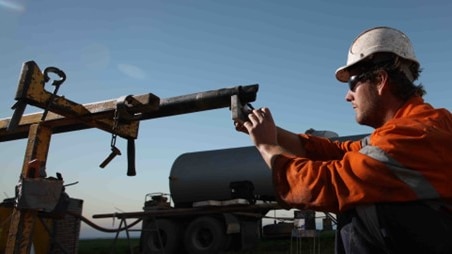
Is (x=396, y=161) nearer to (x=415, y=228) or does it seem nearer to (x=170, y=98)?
(x=415, y=228)

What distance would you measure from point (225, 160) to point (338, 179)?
12.2 metres

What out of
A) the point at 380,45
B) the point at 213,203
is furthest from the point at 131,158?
the point at 213,203

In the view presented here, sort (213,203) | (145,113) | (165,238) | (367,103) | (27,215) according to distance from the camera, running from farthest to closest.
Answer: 1. (165,238)
2. (213,203)
3. (145,113)
4. (27,215)
5. (367,103)

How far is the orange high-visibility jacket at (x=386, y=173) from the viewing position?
1744 millimetres

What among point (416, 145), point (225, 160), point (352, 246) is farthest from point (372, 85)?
point (225, 160)

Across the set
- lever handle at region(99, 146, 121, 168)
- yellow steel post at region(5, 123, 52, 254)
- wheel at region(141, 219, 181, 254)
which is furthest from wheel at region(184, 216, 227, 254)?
yellow steel post at region(5, 123, 52, 254)

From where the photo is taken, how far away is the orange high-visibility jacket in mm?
1744

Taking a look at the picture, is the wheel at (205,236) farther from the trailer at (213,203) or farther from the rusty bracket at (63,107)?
the rusty bracket at (63,107)

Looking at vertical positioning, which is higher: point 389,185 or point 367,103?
point 367,103

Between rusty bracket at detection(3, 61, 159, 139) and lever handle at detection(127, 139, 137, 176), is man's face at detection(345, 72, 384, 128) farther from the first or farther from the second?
lever handle at detection(127, 139, 137, 176)

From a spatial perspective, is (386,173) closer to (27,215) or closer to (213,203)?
(27,215)

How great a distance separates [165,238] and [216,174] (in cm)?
294

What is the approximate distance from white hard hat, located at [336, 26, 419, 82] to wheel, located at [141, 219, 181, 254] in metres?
12.3

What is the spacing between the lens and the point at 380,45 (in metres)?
2.30
